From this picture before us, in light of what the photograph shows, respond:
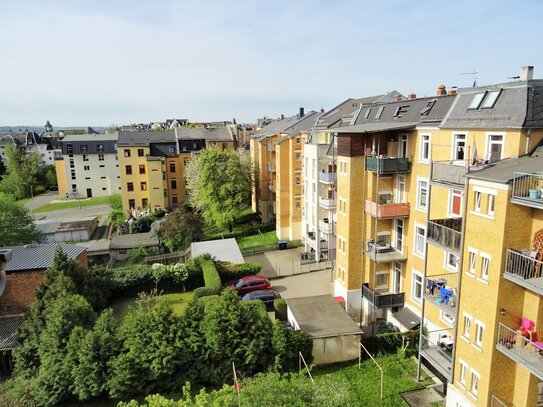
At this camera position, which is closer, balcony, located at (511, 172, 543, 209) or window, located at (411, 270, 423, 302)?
balcony, located at (511, 172, 543, 209)

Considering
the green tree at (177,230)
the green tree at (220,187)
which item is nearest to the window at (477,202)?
the green tree at (177,230)

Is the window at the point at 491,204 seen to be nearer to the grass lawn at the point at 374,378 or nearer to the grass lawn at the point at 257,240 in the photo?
Answer: the grass lawn at the point at 374,378

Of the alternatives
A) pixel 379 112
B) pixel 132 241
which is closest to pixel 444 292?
pixel 379 112

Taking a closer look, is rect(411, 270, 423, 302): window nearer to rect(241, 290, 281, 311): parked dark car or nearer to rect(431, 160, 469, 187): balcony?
rect(431, 160, 469, 187): balcony

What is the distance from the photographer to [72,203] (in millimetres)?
69875

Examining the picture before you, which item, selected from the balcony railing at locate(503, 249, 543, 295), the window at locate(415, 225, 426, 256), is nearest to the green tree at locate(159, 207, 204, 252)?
the window at locate(415, 225, 426, 256)

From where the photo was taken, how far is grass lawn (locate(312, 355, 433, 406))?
1656 centimetres

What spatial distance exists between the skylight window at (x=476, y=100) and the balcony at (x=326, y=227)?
17.0m

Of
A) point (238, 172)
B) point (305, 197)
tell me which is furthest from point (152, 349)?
point (238, 172)

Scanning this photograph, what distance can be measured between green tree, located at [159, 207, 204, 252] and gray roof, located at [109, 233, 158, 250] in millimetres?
1650

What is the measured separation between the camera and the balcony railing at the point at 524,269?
1142 centimetres

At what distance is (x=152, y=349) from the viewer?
1767cm

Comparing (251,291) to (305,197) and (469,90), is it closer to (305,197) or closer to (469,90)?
(305,197)

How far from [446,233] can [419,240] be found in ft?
18.5
